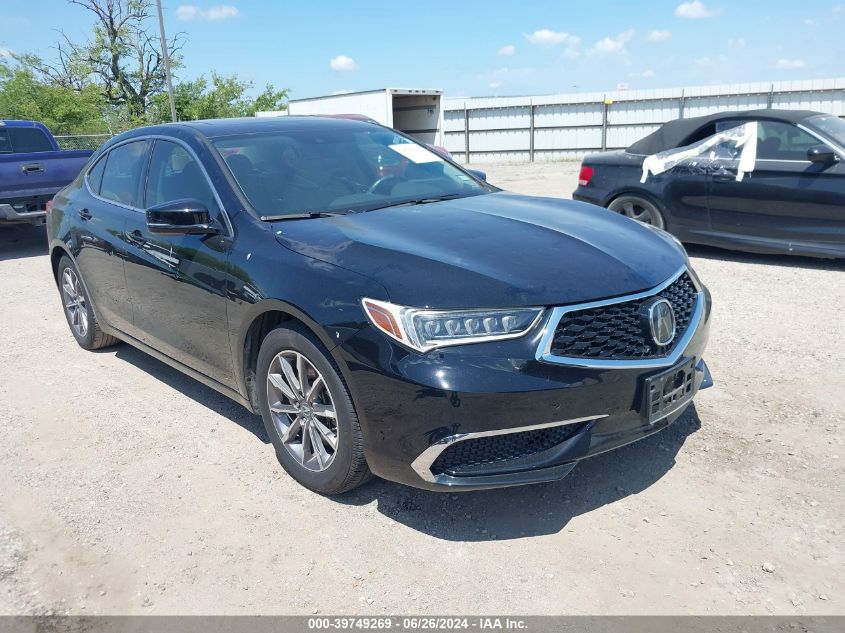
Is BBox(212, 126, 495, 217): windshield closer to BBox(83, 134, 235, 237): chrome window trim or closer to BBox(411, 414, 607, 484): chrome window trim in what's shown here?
BBox(83, 134, 235, 237): chrome window trim

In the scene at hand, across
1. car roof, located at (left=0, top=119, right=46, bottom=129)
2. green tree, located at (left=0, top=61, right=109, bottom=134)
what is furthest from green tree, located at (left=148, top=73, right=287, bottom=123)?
car roof, located at (left=0, top=119, right=46, bottom=129)

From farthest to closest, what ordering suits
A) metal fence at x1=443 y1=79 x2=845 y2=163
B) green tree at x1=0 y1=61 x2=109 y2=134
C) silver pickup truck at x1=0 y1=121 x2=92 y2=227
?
green tree at x1=0 y1=61 x2=109 y2=134 → metal fence at x1=443 y1=79 x2=845 y2=163 → silver pickup truck at x1=0 y1=121 x2=92 y2=227

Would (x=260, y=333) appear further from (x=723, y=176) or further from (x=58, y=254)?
(x=723, y=176)

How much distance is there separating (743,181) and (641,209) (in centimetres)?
117

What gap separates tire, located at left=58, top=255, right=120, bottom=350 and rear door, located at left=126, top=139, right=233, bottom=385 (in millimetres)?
1061

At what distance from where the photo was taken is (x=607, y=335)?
8.91 ft

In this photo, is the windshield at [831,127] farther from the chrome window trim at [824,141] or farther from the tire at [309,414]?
the tire at [309,414]

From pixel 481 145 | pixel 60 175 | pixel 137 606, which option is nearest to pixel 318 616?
pixel 137 606

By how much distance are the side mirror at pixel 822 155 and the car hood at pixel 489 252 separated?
13.8ft

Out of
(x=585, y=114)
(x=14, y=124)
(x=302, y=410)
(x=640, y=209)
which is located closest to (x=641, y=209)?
(x=640, y=209)

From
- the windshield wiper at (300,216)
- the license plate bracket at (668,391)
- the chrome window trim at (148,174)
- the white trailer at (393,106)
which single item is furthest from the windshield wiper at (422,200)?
the white trailer at (393,106)

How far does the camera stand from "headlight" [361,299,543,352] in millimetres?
2604

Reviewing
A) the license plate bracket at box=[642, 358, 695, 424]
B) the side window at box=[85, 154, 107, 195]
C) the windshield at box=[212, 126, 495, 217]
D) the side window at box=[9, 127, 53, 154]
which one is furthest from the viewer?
the side window at box=[9, 127, 53, 154]

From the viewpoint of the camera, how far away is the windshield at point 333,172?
3627 mm
